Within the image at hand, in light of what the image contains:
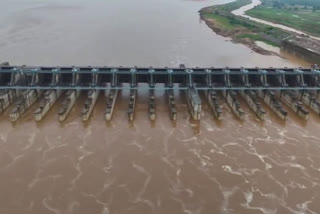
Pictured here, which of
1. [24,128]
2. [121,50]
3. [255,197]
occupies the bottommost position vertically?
[255,197]

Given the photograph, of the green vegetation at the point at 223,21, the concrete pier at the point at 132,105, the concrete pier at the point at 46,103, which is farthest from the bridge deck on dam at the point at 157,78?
the green vegetation at the point at 223,21

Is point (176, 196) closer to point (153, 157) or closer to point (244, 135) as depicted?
point (153, 157)

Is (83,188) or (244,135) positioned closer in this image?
(83,188)

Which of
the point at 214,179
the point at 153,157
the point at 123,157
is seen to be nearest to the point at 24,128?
the point at 123,157

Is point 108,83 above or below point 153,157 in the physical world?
above

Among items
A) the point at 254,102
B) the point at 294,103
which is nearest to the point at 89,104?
the point at 254,102

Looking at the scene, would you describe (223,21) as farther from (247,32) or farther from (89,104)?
(89,104)
